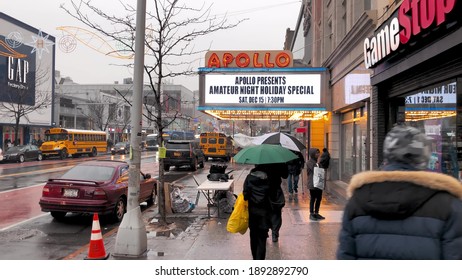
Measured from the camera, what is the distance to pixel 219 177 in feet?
36.6

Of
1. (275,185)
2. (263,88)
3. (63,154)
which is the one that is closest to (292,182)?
(263,88)

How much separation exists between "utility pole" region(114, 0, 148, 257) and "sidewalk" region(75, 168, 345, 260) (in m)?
0.25

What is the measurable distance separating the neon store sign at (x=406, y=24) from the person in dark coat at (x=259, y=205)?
385cm

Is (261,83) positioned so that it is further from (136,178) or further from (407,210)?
(407,210)

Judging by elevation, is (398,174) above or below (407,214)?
above

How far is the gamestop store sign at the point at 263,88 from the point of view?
18.0m

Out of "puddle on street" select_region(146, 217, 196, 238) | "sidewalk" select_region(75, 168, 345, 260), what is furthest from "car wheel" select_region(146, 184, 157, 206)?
"puddle on street" select_region(146, 217, 196, 238)

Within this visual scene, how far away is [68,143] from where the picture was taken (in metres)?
37.9

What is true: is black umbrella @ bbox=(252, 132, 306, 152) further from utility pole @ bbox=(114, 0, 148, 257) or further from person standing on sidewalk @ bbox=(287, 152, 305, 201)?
utility pole @ bbox=(114, 0, 148, 257)

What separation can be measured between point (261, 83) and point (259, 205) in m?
13.2

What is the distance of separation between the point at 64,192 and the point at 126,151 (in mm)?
42117

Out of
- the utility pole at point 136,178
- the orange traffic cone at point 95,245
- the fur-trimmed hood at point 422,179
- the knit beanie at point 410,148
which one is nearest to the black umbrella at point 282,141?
the utility pole at point 136,178
